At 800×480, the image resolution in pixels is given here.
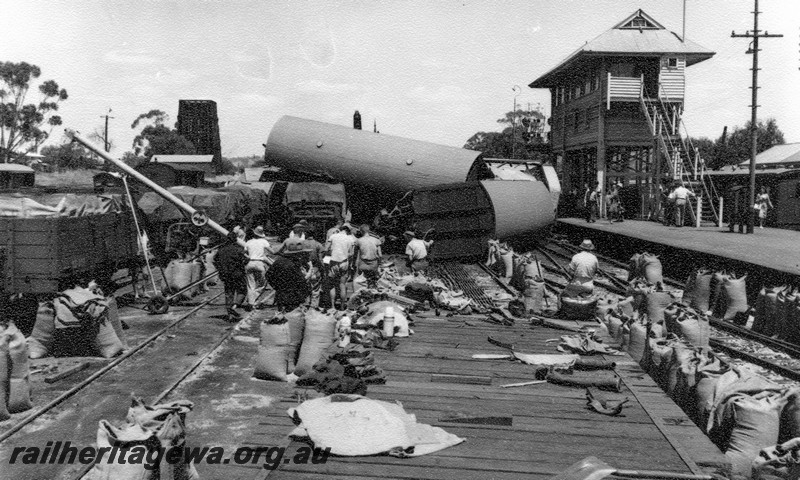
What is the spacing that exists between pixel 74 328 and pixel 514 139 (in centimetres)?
5531

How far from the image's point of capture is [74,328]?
31.7 feet

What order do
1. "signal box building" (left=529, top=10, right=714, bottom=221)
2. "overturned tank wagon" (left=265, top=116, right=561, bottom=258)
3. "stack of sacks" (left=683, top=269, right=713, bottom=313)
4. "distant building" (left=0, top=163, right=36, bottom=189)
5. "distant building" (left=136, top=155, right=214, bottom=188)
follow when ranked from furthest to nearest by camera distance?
"signal box building" (left=529, top=10, right=714, bottom=221)
"distant building" (left=136, top=155, right=214, bottom=188)
"distant building" (left=0, top=163, right=36, bottom=189)
"overturned tank wagon" (left=265, top=116, right=561, bottom=258)
"stack of sacks" (left=683, top=269, right=713, bottom=313)

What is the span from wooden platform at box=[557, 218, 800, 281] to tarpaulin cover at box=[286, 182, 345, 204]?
10208 mm

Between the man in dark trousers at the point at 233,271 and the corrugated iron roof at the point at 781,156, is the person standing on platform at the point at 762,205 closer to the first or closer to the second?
the corrugated iron roof at the point at 781,156

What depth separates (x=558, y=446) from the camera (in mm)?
5137

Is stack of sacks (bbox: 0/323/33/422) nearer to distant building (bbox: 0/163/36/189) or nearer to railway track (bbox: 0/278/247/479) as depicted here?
railway track (bbox: 0/278/247/479)

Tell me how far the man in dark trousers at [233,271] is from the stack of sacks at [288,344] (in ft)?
13.3

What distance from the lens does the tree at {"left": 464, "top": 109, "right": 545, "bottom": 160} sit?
53334 millimetres

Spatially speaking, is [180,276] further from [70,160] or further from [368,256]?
[70,160]

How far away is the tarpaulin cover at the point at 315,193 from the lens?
2366 centimetres

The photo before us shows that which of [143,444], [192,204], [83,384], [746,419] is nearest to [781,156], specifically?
[192,204]

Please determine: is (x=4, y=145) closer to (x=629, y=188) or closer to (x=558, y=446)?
(x=629, y=188)

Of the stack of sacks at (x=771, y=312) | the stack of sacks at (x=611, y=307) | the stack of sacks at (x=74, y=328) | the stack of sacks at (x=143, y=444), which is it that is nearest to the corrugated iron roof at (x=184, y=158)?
the stack of sacks at (x=74, y=328)

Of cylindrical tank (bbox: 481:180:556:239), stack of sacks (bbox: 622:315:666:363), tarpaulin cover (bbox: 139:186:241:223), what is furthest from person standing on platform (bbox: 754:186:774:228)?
stack of sacks (bbox: 622:315:666:363)
